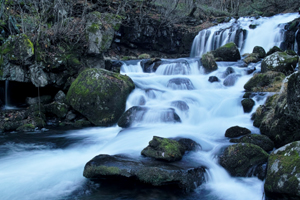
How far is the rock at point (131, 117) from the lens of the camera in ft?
26.9

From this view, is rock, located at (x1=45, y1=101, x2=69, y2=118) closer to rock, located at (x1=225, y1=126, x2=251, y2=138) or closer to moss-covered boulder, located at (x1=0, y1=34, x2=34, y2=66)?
moss-covered boulder, located at (x1=0, y1=34, x2=34, y2=66)

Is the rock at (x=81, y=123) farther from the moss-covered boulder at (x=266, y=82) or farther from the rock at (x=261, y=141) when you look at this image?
the moss-covered boulder at (x=266, y=82)

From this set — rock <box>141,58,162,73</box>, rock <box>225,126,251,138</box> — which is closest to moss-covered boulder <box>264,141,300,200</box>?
rock <box>225,126,251,138</box>

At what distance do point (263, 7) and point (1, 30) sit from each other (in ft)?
90.0

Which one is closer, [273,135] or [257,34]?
[273,135]

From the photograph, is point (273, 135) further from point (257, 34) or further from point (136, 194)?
point (257, 34)

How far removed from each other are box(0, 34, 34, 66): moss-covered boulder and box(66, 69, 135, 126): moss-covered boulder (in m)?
2.18

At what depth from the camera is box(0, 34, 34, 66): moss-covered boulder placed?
8938mm

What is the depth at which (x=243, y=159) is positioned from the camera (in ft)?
15.8

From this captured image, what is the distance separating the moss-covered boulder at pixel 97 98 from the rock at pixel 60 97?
0.62 metres

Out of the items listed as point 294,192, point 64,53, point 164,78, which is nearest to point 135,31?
point 164,78

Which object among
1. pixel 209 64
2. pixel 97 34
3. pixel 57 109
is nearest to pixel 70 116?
pixel 57 109

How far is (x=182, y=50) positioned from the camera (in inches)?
858

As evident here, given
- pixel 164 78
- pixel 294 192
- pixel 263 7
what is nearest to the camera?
pixel 294 192
